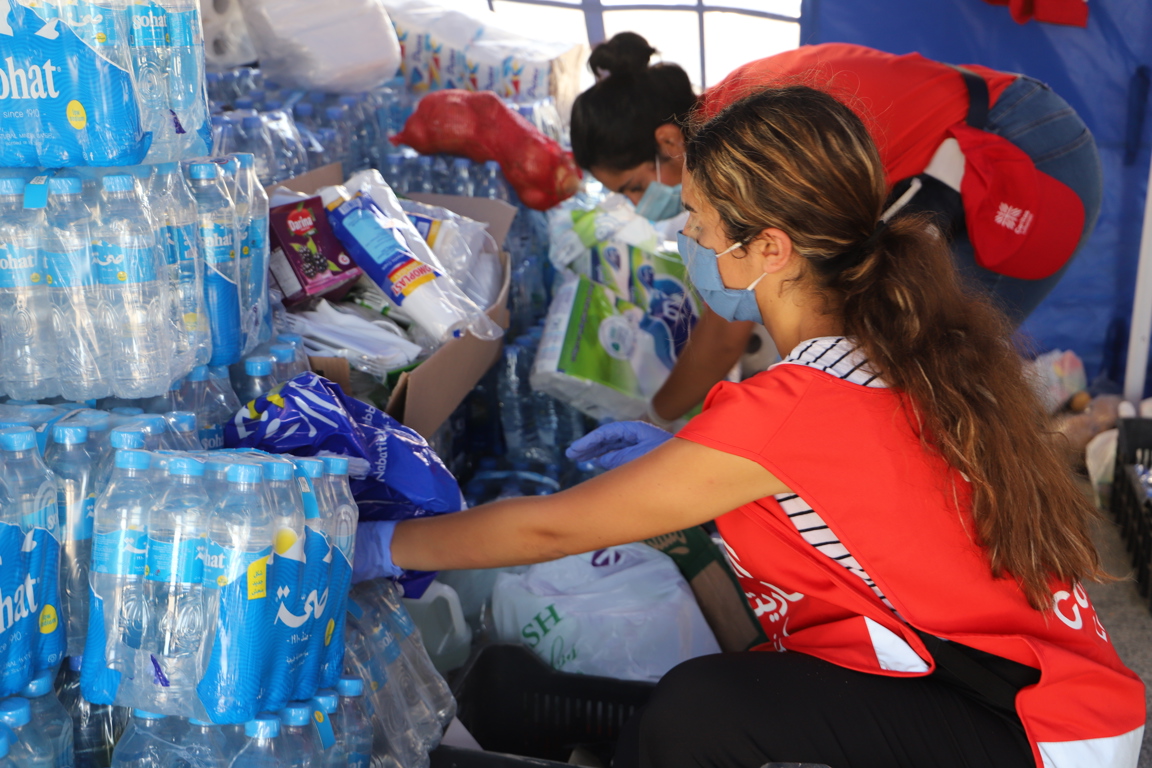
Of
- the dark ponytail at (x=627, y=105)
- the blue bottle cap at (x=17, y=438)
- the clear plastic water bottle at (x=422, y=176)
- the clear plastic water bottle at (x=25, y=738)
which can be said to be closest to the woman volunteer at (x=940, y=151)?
the dark ponytail at (x=627, y=105)

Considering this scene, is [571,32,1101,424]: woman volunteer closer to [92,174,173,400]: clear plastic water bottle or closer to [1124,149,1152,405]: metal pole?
[92,174,173,400]: clear plastic water bottle

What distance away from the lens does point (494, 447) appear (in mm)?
3461

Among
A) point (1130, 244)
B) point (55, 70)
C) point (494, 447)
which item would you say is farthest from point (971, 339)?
point (1130, 244)

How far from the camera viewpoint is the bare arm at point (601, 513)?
1.36m

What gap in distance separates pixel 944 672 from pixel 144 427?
1177mm

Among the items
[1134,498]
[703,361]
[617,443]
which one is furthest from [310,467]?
[1134,498]

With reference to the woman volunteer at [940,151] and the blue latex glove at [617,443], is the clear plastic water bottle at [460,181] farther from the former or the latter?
the blue latex glove at [617,443]

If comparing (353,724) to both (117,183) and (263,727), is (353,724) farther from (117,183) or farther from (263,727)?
(117,183)

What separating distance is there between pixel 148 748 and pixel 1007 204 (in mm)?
2218

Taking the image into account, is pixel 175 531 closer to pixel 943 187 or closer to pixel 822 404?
pixel 822 404

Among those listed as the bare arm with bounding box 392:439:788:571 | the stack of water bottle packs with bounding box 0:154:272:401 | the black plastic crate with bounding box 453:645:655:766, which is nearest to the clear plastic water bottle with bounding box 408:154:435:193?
the stack of water bottle packs with bounding box 0:154:272:401

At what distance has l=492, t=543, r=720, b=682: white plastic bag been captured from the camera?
209 centimetres

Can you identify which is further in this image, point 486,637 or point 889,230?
point 486,637

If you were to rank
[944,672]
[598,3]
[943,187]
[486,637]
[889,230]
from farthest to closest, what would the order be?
[598,3]
[943,187]
[486,637]
[889,230]
[944,672]
